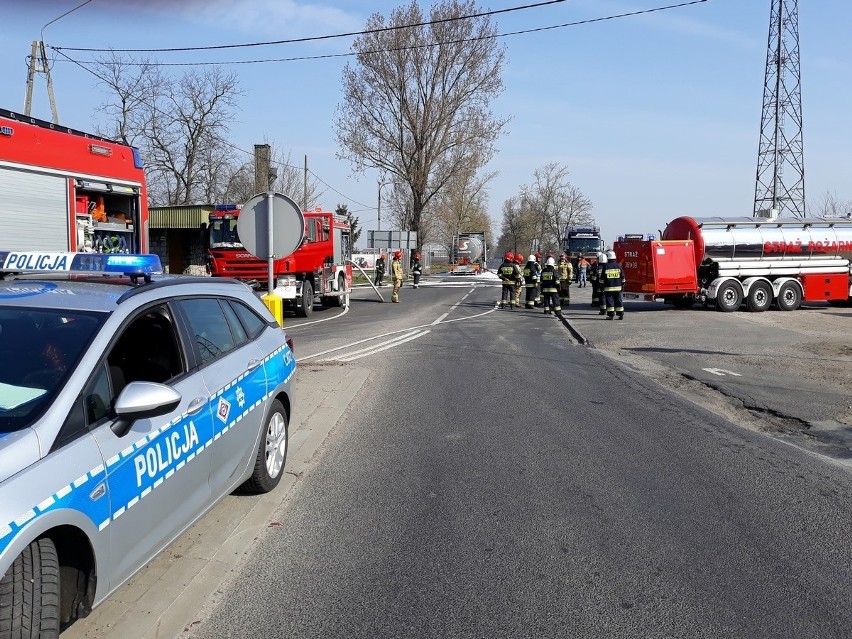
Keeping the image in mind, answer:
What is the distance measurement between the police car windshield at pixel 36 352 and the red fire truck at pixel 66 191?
6.25 meters

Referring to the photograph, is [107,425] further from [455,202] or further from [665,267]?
[455,202]

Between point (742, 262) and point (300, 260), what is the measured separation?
1355cm

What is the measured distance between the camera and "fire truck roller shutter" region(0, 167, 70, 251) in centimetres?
910

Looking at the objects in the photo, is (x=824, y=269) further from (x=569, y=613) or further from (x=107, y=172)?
(x=569, y=613)

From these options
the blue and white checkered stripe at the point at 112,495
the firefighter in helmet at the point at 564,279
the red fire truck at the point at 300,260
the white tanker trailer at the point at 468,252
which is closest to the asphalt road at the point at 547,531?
the blue and white checkered stripe at the point at 112,495

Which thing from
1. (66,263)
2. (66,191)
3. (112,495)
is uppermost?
(66,191)

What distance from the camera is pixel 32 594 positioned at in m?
2.76

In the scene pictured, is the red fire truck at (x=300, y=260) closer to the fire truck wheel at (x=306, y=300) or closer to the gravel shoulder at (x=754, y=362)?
the fire truck wheel at (x=306, y=300)

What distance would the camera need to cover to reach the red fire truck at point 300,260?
2089 centimetres

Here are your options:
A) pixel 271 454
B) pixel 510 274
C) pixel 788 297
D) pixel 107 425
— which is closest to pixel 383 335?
pixel 510 274

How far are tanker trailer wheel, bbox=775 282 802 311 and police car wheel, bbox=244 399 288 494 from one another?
2241 cm

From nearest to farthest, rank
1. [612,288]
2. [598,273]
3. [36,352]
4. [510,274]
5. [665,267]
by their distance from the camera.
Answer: [36,352]
[612,288]
[598,273]
[665,267]
[510,274]

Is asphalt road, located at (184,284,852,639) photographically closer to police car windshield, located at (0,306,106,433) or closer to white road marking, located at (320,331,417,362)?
police car windshield, located at (0,306,106,433)

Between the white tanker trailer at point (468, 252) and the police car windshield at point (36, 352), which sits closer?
the police car windshield at point (36, 352)
